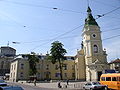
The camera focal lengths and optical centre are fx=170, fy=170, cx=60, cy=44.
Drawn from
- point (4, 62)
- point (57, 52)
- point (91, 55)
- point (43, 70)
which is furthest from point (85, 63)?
point (4, 62)

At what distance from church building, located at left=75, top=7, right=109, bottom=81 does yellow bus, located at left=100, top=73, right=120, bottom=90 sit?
2726 centimetres

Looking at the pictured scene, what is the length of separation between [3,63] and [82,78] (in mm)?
64600

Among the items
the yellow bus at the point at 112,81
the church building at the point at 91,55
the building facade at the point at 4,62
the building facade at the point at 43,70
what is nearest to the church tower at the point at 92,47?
the church building at the point at 91,55

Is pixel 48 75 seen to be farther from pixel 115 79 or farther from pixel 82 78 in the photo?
pixel 115 79

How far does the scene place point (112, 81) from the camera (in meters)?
25.8

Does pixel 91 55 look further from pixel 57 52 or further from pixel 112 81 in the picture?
pixel 112 81

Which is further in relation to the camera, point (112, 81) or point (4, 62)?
point (4, 62)

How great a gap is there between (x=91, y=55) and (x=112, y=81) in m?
34.1

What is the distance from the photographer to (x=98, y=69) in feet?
183

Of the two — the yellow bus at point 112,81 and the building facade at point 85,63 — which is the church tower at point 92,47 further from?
the yellow bus at point 112,81

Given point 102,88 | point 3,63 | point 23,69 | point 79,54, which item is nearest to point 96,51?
point 79,54

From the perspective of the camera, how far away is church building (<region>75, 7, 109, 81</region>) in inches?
2217

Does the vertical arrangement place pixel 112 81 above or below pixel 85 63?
below

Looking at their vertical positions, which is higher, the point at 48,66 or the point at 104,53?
the point at 104,53
